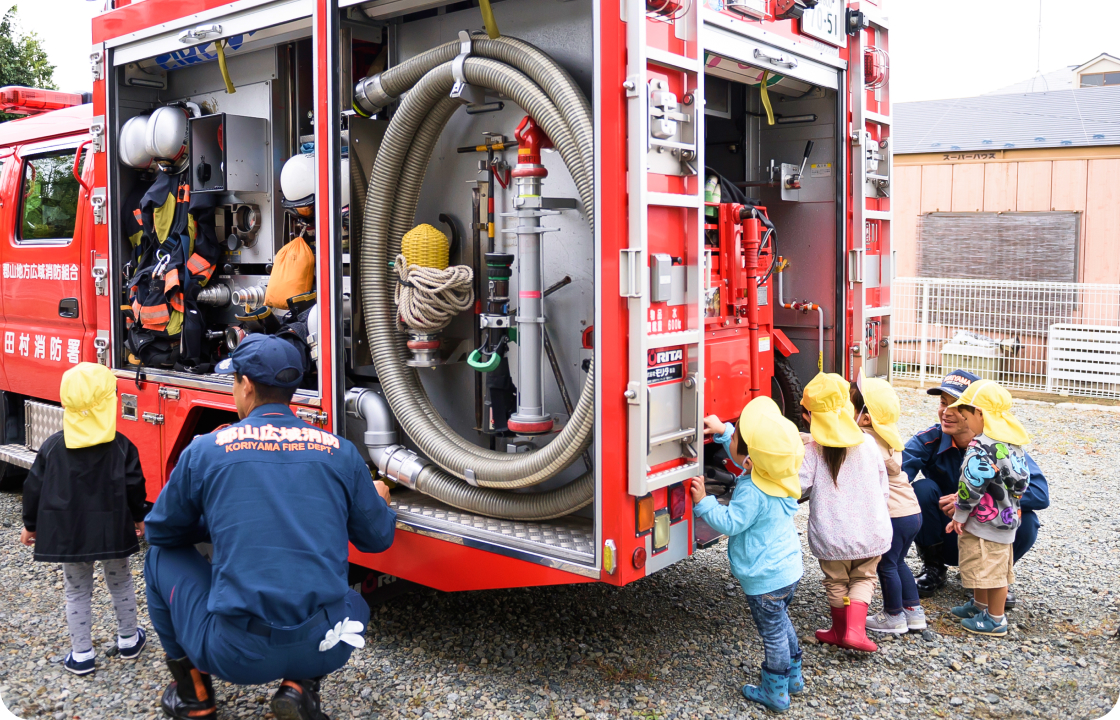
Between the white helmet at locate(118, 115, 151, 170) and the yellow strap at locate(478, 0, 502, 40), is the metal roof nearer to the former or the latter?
the yellow strap at locate(478, 0, 502, 40)

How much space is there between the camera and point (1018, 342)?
10.8m

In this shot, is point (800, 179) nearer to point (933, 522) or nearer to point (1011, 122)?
point (933, 522)

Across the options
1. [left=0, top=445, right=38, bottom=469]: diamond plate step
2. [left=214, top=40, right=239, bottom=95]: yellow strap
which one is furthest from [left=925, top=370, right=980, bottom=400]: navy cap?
[left=0, top=445, right=38, bottom=469]: diamond plate step

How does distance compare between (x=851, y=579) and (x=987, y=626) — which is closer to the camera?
(x=851, y=579)

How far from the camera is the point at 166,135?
15.4 ft

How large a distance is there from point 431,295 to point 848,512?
189 centimetres

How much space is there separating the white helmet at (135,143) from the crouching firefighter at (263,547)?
207 centimetres

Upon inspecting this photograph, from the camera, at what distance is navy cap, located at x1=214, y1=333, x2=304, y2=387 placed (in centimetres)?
315

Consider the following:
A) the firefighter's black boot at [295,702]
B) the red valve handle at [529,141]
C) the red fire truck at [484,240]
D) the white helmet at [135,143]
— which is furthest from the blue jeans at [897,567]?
the white helmet at [135,143]

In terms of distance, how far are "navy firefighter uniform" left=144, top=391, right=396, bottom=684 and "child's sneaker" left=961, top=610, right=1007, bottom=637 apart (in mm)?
2699

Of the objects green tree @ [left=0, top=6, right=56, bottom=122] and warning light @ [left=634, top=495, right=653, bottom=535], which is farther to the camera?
green tree @ [left=0, top=6, right=56, bottom=122]

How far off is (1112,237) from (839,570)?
9.33m

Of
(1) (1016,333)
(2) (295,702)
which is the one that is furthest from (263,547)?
(1) (1016,333)

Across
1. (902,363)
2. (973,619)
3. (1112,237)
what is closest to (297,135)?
(973,619)
